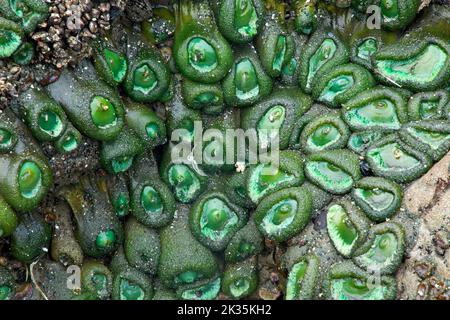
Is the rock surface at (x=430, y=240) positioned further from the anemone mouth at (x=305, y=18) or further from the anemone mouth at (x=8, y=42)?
the anemone mouth at (x=8, y=42)

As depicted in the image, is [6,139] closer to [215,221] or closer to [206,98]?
[206,98]

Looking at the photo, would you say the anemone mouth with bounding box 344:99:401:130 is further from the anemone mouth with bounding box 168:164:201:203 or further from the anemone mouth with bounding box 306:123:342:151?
the anemone mouth with bounding box 168:164:201:203

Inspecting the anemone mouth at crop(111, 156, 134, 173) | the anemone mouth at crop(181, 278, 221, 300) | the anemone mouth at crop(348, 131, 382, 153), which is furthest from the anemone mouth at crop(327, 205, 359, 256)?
the anemone mouth at crop(111, 156, 134, 173)

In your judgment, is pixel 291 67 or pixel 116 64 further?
pixel 291 67

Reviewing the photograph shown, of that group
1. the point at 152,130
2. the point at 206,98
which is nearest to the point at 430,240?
the point at 206,98

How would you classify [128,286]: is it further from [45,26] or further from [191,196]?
[45,26]

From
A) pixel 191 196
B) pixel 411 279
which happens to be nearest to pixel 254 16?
pixel 191 196
